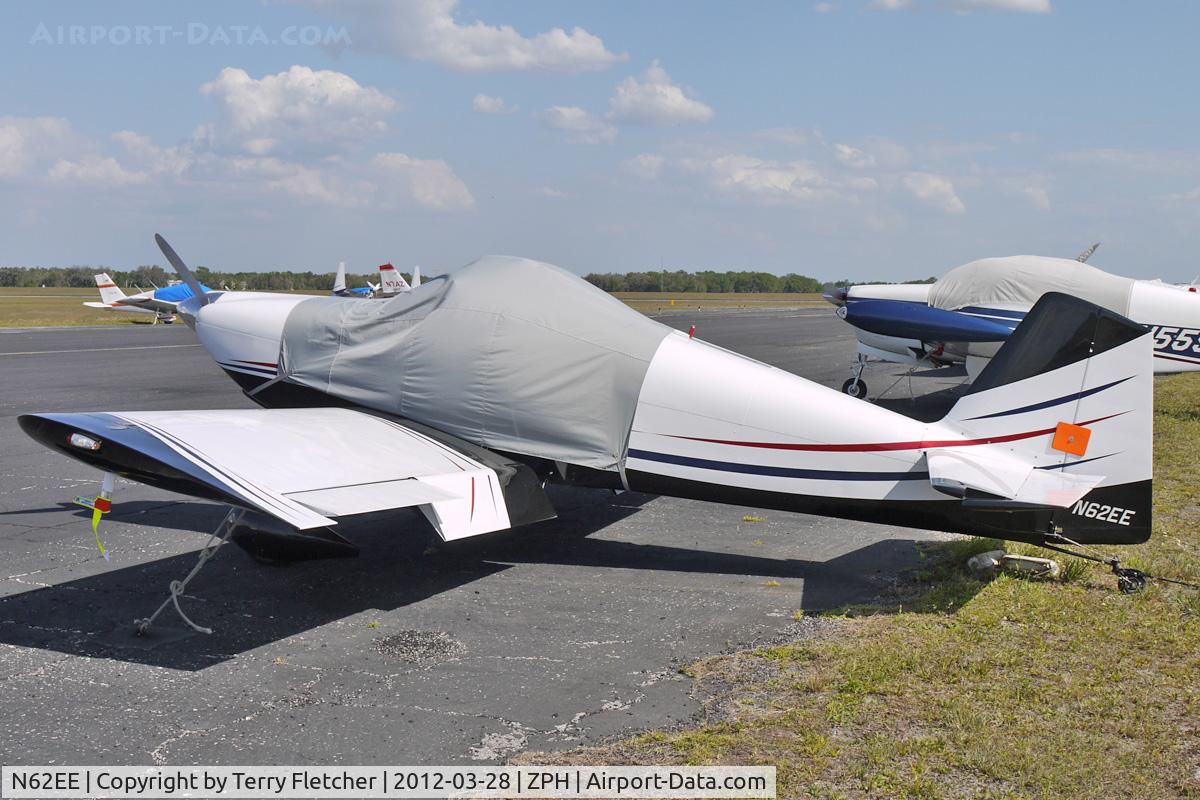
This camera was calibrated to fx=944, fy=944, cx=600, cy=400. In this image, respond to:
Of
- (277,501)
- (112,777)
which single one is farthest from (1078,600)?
(112,777)

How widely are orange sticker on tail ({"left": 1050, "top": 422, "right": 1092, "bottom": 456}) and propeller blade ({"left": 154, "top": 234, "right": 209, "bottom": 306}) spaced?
7.57 meters

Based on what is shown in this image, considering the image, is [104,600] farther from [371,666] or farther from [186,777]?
[186,777]

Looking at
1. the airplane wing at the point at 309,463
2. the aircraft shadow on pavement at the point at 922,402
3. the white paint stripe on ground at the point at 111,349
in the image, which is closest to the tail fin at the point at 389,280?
the white paint stripe on ground at the point at 111,349

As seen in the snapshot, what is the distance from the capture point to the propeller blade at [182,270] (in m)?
9.27

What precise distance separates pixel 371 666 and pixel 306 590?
5.00 ft

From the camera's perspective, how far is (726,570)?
7129 millimetres

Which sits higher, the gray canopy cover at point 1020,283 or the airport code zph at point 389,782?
the gray canopy cover at point 1020,283

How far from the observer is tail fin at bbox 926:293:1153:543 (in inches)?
224

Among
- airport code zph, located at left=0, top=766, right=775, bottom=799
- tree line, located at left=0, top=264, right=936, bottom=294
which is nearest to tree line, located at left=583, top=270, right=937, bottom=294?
tree line, located at left=0, top=264, right=936, bottom=294

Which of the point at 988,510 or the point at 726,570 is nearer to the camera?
the point at 988,510

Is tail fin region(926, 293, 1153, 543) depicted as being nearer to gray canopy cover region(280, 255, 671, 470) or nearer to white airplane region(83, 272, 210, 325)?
gray canopy cover region(280, 255, 671, 470)

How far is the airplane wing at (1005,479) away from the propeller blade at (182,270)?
22.9ft

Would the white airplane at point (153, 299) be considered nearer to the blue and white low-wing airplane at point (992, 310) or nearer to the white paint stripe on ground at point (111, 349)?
the white paint stripe on ground at point (111, 349)

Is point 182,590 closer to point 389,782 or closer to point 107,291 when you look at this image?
point 389,782
